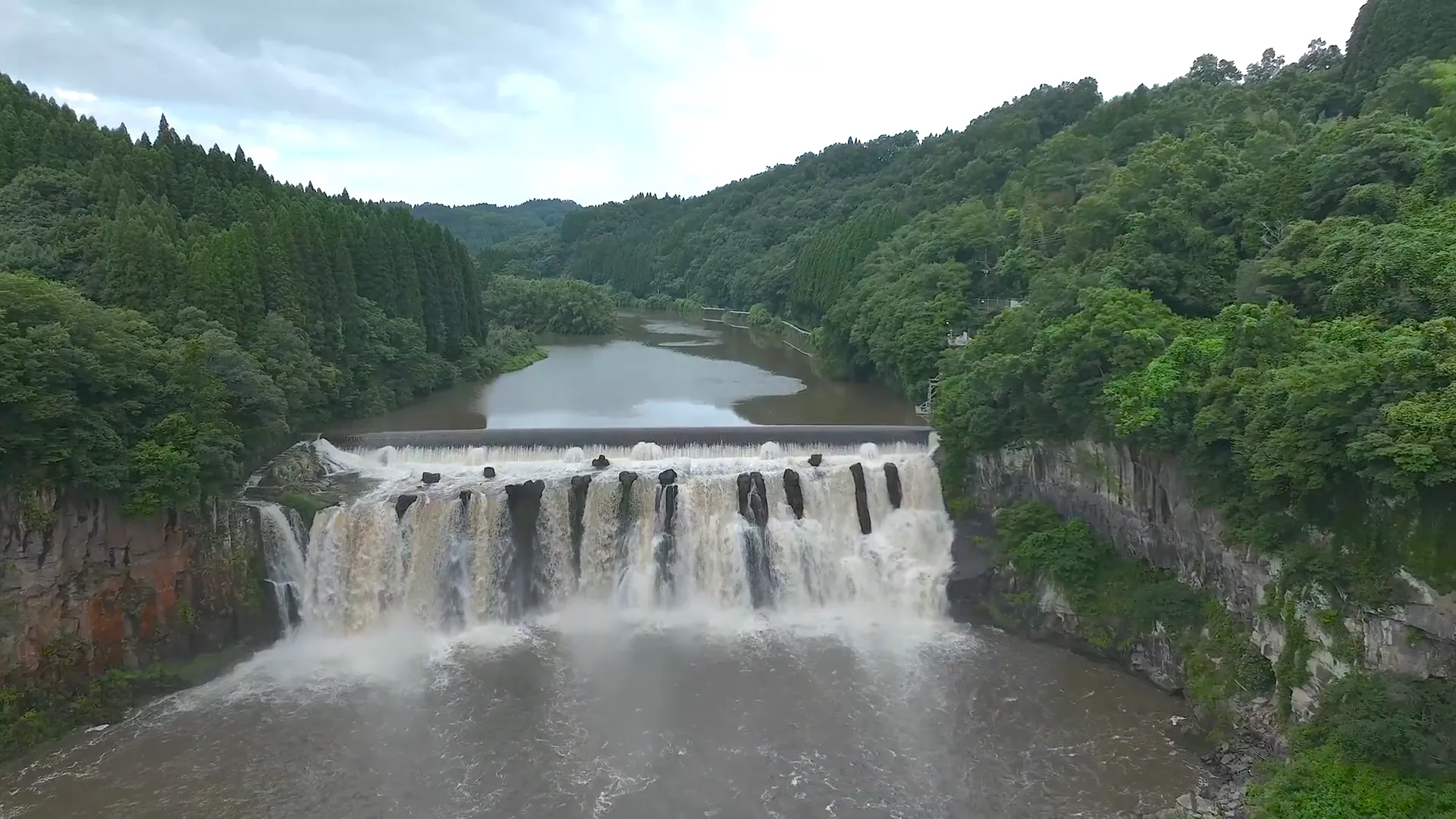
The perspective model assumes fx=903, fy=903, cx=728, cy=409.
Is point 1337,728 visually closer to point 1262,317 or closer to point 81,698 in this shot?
point 1262,317

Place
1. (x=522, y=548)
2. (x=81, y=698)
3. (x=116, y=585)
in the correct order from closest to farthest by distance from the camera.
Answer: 1. (x=81, y=698)
2. (x=116, y=585)
3. (x=522, y=548)

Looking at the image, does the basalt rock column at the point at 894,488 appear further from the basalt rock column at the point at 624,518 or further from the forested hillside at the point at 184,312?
the forested hillside at the point at 184,312

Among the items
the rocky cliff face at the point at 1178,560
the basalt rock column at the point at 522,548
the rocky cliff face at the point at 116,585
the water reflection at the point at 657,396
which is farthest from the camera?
the water reflection at the point at 657,396

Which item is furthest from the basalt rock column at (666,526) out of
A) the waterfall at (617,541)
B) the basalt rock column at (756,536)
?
the basalt rock column at (756,536)

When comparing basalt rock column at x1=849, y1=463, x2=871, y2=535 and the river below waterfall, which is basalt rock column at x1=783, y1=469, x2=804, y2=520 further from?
basalt rock column at x1=849, y1=463, x2=871, y2=535

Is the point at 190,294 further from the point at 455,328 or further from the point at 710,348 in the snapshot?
the point at 710,348

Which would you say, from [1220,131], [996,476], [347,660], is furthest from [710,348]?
[347,660]

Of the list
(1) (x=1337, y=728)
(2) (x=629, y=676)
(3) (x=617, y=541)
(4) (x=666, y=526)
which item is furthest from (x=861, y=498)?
(1) (x=1337, y=728)
